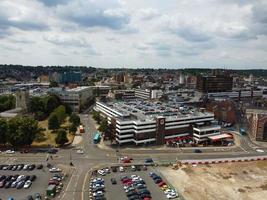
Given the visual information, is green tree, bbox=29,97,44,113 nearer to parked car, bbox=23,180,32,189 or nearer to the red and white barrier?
parked car, bbox=23,180,32,189

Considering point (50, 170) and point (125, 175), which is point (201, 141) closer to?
point (125, 175)

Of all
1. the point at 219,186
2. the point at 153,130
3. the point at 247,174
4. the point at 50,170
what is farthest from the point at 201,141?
the point at 50,170

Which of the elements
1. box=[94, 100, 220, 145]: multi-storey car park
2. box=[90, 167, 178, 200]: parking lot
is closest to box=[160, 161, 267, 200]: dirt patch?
box=[90, 167, 178, 200]: parking lot

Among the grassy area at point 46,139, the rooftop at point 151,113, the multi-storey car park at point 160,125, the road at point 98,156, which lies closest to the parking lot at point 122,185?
the road at point 98,156

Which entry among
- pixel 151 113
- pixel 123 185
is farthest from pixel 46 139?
pixel 123 185

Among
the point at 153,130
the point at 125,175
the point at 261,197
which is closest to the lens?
the point at 261,197

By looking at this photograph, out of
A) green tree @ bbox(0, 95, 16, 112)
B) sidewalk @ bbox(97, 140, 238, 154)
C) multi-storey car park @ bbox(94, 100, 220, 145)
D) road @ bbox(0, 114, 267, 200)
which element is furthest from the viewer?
green tree @ bbox(0, 95, 16, 112)

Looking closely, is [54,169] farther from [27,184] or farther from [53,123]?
[53,123]
